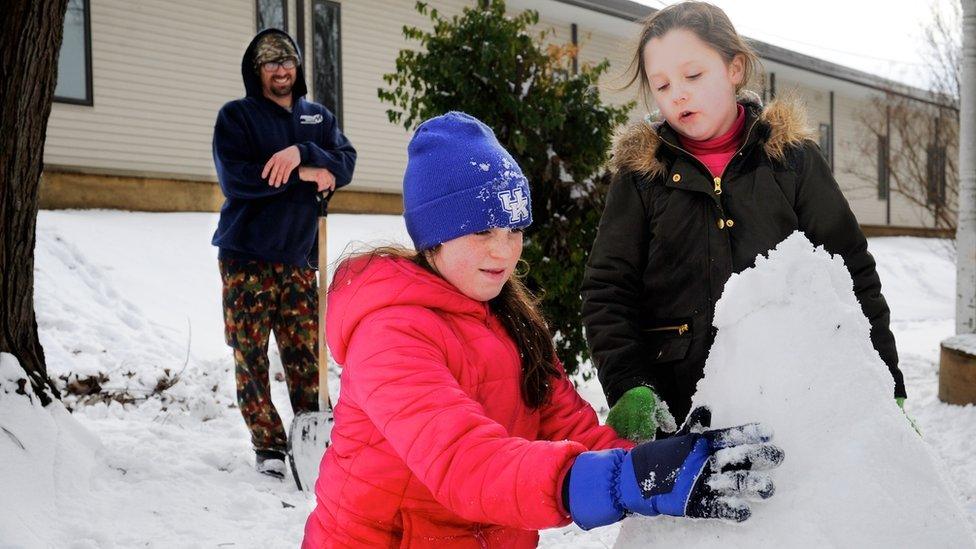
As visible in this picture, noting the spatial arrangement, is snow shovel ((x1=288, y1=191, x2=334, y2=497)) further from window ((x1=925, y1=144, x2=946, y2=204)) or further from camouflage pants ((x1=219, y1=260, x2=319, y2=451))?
window ((x1=925, y1=144, x2=946, y2=204))

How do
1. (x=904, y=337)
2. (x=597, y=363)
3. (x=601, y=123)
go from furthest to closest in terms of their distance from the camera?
(x=904, y=337) → (x=601, y=123) → (x=597, y=363)

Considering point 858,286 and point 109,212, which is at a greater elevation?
point 858,286

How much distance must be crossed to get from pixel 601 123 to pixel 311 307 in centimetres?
247

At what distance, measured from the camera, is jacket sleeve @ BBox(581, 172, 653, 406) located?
2.24 m

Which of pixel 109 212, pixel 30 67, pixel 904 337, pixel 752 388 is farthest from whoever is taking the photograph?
pixel 109 212

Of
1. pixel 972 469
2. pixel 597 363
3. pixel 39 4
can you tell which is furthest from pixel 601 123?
pixel 597 363

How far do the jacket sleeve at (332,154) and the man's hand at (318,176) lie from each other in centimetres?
4

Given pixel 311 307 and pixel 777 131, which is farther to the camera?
pixel 311 307

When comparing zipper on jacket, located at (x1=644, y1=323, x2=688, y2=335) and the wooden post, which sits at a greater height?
zipper on jacket, located at (x1=644, y1=323, x2=688, y2=335)

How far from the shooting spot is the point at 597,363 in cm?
229

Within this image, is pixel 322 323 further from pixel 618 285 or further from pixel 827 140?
pixel 827 140

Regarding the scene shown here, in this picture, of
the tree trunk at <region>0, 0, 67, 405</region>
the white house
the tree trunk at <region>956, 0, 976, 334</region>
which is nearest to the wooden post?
the tree trunk at <region>956, 0, 976, 334</region>

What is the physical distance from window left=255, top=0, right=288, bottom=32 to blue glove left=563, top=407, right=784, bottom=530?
1343 cm

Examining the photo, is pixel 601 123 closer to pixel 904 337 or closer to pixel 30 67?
pixel 30 67
